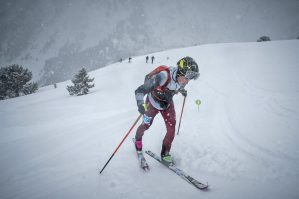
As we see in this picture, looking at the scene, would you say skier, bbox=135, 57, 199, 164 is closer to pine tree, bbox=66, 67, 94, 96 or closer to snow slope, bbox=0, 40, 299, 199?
snow slope, bbox=0, 40, 299, 199

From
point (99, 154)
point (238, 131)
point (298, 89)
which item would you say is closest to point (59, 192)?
point (99, 154)

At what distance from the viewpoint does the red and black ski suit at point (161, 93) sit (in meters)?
4.23

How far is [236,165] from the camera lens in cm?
428

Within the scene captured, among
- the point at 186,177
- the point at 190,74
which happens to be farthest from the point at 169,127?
the point at 190,74

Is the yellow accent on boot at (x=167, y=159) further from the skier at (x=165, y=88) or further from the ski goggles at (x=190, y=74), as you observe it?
the ski goggles at (x=190, y=74)

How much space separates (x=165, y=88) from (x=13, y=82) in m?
35.2

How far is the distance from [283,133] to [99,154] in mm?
5494

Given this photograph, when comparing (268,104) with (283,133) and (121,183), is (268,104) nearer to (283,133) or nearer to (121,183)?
(283,133)

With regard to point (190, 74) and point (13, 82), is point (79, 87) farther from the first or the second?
point (13, 82)

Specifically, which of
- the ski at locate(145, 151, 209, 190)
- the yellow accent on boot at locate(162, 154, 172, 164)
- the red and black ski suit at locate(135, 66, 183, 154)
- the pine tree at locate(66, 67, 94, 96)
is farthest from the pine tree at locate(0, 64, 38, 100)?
the ski at locate(145, 151, 209, 190)

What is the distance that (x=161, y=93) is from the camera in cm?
445

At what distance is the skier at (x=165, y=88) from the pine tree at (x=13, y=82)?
34.4 m

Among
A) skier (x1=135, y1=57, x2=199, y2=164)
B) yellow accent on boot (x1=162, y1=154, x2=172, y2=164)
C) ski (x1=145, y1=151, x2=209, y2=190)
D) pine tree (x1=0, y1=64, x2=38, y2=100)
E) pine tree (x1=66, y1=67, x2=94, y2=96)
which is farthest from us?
pine tree (x1=0, y1=64, x2=38, y2=100)

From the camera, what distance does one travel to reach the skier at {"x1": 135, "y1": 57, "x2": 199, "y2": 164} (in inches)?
166
